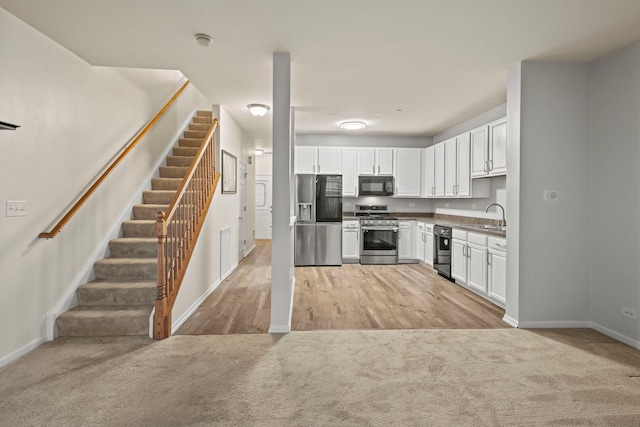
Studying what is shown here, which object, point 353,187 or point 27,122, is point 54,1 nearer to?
point 27,122

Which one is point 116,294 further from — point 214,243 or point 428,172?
point 428,172

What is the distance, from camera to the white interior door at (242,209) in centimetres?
663

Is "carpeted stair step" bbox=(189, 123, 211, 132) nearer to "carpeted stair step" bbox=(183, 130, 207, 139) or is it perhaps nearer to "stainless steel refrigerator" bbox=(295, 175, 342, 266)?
"carpeted stair step" bbox=(183, 130, 207, 139)

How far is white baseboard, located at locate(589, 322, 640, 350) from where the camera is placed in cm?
298

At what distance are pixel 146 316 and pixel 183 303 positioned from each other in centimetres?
45

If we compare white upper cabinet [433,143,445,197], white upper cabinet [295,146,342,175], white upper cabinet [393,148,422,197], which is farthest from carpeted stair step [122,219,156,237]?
white upper cabinet [433,143,445,197]

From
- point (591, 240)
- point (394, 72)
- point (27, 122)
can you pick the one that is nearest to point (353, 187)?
point (394, 72)

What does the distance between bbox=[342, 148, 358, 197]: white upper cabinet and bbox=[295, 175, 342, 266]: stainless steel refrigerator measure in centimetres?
51

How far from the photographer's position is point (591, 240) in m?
3.45

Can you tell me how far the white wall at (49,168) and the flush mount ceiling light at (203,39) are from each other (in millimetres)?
1288

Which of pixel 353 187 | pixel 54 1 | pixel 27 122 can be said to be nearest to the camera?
pixel 54 1

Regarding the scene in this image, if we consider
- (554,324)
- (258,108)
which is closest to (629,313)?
(554,324)

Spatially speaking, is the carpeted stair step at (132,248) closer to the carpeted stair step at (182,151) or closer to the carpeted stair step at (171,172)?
the carpeted stair step at (171,172)

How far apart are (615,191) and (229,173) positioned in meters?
4.91
